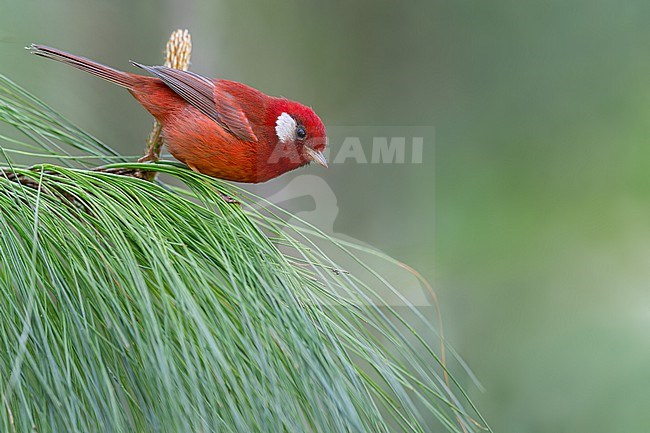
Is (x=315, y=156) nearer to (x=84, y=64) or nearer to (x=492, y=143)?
(x=84, y=64)

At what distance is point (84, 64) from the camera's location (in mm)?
1120

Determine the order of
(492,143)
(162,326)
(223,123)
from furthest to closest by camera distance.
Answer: (492,143) < (223,123) < (162,326)

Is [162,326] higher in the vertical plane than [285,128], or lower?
lower

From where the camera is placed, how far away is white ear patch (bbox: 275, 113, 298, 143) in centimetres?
115

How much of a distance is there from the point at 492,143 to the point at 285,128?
161cm

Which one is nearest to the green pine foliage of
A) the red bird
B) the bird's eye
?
the red bird

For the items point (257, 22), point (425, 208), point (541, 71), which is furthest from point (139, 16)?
point (541, 71)

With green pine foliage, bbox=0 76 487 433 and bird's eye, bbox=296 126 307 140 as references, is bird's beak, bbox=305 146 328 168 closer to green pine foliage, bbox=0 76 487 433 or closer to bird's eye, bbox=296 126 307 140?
bird's eye, bbox=296 126 307 140

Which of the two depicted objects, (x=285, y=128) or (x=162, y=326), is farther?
(x=285, y=128)

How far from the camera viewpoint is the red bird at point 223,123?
3.49 feet

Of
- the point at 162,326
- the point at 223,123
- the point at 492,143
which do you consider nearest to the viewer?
the point at 162,326

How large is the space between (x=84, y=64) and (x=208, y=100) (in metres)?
0.19

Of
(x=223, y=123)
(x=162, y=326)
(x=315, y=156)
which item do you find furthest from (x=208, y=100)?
(x=162, y=326)

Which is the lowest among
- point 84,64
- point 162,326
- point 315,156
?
point 162,326
